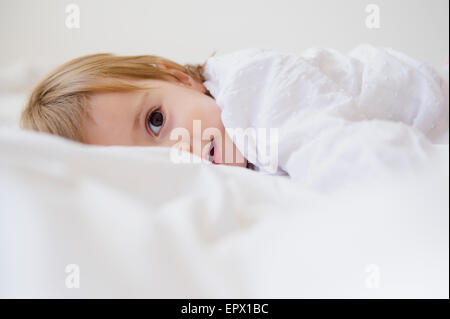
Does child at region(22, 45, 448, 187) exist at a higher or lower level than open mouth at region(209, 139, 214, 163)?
higher

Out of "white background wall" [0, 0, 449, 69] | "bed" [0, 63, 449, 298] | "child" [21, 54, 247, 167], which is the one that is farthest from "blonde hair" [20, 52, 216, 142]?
"white background wall" [0, 0, 449, 69]

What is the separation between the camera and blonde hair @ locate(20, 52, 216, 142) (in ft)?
2.34

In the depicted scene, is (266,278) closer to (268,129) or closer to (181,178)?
(181,178)

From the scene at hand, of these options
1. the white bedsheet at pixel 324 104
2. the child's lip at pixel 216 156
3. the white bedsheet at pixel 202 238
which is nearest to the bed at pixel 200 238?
the white bedsheet at pixel 202 238

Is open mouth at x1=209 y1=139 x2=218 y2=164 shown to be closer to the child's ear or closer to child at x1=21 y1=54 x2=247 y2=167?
child at x1=21 y1=54 x2=247 y2=167

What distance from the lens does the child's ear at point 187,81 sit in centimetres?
86

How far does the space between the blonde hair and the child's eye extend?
0.20 ft

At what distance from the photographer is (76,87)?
2.44ft

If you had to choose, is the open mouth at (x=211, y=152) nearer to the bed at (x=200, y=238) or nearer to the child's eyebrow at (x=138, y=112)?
the child's eyebrow at (x=138, y=112)

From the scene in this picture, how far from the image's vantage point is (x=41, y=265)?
1.03 ft

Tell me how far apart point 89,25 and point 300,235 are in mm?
1257

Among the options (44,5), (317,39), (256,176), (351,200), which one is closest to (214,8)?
(317,39)

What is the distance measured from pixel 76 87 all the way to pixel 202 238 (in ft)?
1.69

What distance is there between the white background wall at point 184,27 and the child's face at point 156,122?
0.69 meters
